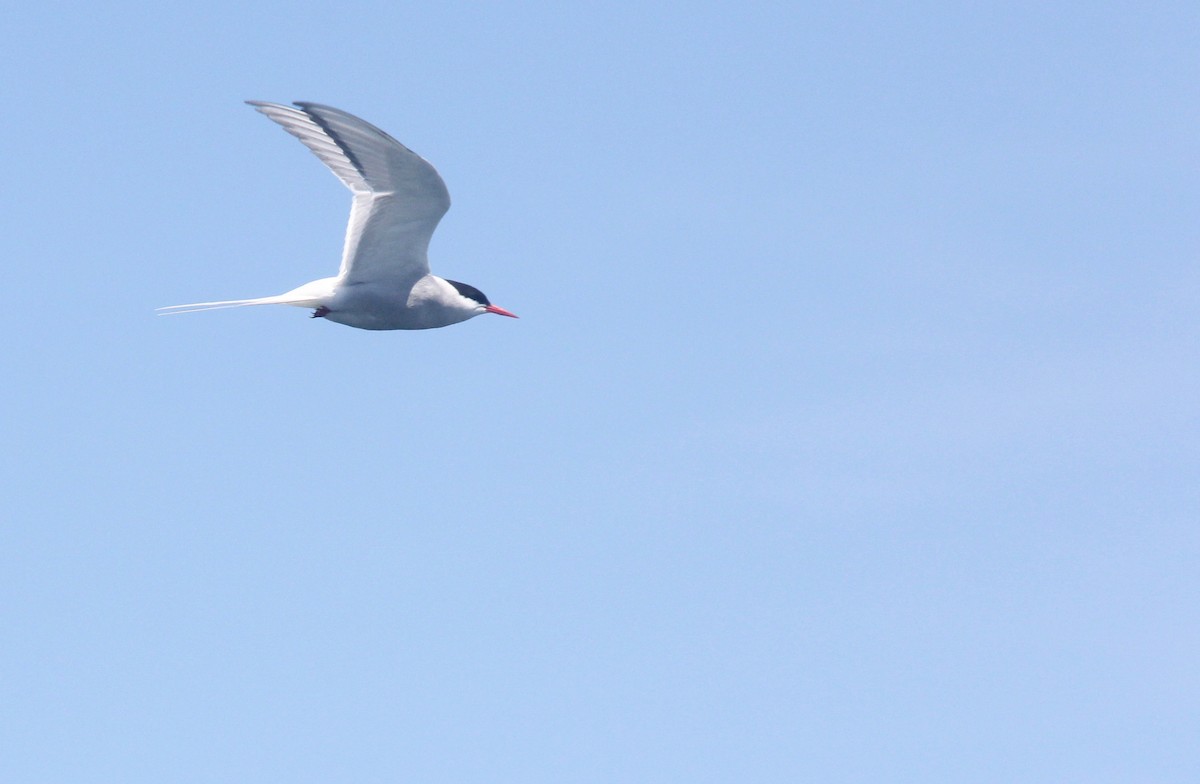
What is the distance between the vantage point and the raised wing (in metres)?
14.8

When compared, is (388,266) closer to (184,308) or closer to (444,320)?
(444,320)

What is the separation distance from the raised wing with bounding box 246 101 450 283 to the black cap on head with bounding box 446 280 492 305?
93cm

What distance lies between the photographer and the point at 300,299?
16500 mm

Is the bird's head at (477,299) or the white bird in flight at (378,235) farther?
the bird's head at (477,299)

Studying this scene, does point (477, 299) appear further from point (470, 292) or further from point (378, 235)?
point (378, 235)

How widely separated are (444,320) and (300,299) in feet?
6.27

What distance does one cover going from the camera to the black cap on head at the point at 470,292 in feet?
58.8

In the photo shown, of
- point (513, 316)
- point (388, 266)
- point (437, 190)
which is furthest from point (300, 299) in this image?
point (513, 316)

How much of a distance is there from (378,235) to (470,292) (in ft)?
6.78

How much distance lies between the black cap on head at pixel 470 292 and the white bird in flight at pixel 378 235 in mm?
41

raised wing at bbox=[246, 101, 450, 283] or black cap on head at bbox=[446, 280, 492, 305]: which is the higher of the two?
raised wing at bbox=[246, 101, 450, 283]

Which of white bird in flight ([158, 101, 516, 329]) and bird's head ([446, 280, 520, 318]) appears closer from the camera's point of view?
white bird in flight ([158, 101, 516, 329])

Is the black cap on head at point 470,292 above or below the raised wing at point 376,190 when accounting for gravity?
below

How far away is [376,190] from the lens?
16.0 metres
